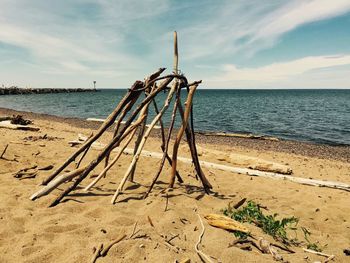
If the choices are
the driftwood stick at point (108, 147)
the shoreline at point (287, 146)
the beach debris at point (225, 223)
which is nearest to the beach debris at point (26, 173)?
the driftwood stick at point (108, 147)

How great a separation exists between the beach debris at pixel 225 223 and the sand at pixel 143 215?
11 cm

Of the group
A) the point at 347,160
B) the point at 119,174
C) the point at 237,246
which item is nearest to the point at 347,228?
the point at 237,246

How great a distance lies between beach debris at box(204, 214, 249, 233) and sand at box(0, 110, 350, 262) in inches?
4.3

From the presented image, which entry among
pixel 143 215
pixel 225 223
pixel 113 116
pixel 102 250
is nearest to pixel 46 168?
pixel 113 116

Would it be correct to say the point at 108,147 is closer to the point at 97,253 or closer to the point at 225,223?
the point at 97,253

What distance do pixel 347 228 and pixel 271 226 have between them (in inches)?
75.4

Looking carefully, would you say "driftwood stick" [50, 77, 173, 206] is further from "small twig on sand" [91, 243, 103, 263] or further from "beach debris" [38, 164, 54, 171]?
"beach debris" [38, 164, 54, 171]

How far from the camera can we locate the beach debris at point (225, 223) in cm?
412

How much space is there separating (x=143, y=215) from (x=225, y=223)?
4.43ft

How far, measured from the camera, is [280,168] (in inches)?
366

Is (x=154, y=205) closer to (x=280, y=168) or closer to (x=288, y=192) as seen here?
(x=288, y=192)

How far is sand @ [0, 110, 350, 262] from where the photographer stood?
3502 millimetres

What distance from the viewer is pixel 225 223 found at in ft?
14.0

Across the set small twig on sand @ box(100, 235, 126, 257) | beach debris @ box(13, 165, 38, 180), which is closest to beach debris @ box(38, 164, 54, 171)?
beach debris @ box(13, 165, 38, 180)
